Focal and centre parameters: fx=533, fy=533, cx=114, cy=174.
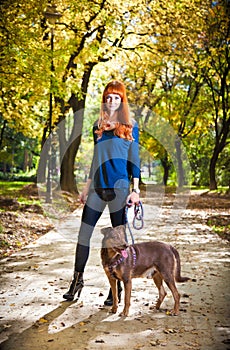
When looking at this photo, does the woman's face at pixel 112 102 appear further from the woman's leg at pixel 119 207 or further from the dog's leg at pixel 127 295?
the dog's leg at pixel 127 295

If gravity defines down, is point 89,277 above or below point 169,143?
below

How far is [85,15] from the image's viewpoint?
20203 mm

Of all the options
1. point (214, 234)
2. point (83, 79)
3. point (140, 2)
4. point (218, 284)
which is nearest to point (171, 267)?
point (218, 284)

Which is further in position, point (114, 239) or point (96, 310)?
point (96, 310)

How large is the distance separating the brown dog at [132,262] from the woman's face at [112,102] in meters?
1.36

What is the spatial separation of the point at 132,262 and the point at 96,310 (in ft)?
2.59

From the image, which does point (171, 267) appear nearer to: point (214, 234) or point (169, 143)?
point (214, 234)

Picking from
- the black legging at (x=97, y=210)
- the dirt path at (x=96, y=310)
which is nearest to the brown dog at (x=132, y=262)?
the dirt path at (x=96, y=310)

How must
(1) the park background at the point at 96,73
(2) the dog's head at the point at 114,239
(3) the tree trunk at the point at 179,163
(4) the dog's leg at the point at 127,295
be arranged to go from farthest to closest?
(3) the tree trunk at the point at 179,163 < (1) the park background at the point at 96,73 < (4) the dog's leg at the point at 127,295 < (2) the dog's head at the point at 114,239

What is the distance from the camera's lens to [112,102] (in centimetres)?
588

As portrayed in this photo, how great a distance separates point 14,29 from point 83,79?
35.6ft

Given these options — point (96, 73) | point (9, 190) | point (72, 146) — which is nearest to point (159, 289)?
point (72, 146)

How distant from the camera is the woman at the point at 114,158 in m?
5.84

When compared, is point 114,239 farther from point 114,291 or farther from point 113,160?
point 113,160
